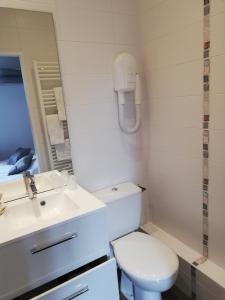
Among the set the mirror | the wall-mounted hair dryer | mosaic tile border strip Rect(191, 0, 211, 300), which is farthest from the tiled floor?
the wall-mounted hair dryer

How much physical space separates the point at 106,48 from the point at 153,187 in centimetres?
113

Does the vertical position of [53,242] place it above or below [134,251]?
above

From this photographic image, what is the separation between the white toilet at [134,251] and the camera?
1.22 meters

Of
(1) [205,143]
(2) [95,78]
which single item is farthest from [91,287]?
(2) [95,78]

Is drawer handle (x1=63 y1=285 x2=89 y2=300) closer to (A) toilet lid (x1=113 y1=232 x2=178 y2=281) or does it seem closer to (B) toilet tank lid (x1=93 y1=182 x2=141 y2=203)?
(A) toilet lid (x1=113 y1=232 x2=178 y2=281)

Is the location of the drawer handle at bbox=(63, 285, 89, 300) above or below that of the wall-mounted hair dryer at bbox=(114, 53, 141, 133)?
below

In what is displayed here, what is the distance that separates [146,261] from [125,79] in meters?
1.17

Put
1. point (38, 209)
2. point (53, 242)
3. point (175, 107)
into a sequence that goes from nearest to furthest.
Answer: point (53, 242) < point (38, 209) < point (175, 107)

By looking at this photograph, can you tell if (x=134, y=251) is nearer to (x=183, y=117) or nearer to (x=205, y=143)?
(x=205, y=143)

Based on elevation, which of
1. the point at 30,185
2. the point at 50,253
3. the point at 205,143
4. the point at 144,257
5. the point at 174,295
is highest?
the point at 205,143

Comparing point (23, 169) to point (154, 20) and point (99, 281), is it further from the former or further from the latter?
point (154, 20)

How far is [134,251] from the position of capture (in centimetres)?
141

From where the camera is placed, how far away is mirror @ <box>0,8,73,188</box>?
126cm

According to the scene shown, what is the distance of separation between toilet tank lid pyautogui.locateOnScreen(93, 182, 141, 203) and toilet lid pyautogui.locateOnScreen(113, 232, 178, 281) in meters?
0.29
